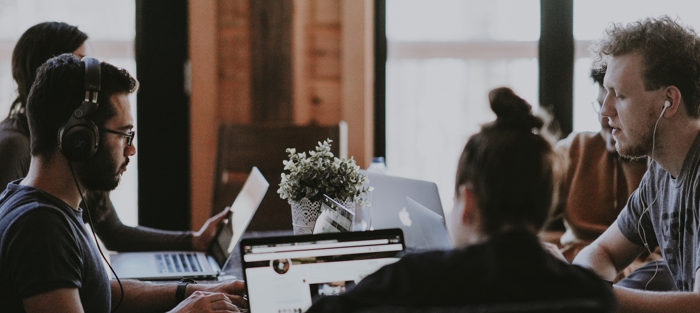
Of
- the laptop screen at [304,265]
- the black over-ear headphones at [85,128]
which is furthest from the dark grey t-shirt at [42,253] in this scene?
the laptop screen at [304,265]

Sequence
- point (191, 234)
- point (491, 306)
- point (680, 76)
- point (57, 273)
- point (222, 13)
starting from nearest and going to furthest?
point (491, 306) < point (57, 273) < point (680, 76) < point (191, 234) < point (222, 13)

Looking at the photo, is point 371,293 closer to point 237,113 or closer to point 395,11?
point 237,113

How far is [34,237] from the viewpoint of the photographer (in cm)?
117

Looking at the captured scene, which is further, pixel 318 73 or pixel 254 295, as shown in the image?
pixel 318 73

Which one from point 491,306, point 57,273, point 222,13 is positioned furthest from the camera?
point 222,13

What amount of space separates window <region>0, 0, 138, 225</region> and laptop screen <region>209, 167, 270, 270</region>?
1.58 metres

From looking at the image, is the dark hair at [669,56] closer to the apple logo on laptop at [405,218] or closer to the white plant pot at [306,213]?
the apple logo on laptop at [405,218]

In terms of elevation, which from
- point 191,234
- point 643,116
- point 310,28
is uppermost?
point 310,28

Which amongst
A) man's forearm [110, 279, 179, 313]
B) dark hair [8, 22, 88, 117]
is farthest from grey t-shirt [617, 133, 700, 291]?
dark hair [8, 22, 88, 117]

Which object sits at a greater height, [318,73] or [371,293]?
[318,73]

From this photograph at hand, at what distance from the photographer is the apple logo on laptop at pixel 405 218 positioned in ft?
5.49

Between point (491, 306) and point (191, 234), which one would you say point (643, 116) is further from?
point (191, 234)

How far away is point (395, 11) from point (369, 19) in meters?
0.20

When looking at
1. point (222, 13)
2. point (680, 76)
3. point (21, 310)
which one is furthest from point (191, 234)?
point (222, 13)
